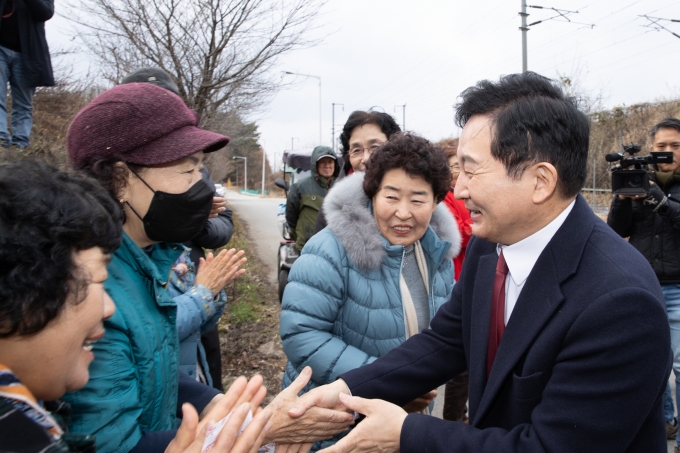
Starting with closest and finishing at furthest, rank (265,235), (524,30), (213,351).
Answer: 1. (213,351)
2. (265,235)
3. (524,30)

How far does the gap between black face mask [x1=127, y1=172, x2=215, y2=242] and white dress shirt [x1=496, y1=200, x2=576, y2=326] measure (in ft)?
4.01

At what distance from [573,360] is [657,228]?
10.8 feet

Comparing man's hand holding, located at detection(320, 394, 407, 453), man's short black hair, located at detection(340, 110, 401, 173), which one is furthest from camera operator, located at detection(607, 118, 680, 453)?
man's hand holding, located at detection(320, 394, 407, 453)

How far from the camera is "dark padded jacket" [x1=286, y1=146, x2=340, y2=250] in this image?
5504mm

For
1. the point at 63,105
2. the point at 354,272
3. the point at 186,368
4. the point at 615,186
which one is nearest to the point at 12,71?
the point at 63,105

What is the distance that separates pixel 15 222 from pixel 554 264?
147 centimetres

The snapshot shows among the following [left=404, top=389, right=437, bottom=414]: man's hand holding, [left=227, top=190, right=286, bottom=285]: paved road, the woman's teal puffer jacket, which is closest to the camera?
the woman's teal puffer jacket

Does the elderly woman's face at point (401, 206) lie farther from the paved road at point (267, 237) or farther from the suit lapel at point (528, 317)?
the paved road at point (267, 237)

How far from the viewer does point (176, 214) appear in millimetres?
1914

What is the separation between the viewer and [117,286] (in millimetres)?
1524

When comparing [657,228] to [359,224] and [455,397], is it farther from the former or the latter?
[359,224]

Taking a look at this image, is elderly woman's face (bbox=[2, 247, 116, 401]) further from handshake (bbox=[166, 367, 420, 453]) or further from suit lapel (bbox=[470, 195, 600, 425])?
suit lapel (bbox=[470, 195, 600, 425])

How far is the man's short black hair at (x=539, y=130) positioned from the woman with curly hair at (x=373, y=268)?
0.89 m

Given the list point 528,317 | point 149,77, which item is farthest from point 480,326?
point 149,77
